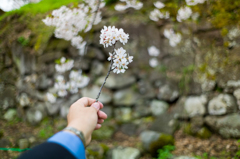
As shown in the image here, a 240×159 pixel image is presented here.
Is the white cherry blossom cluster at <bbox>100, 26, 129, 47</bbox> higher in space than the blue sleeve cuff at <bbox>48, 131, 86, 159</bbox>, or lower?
higher

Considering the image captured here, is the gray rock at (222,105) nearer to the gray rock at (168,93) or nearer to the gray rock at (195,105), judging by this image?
the gray rock at (195,105)

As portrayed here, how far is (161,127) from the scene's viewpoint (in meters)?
2.93

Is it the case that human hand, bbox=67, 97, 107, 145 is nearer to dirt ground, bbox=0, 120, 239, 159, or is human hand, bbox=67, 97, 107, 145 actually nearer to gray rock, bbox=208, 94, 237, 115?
dirt ground, bbox=0, 120, 239, 159

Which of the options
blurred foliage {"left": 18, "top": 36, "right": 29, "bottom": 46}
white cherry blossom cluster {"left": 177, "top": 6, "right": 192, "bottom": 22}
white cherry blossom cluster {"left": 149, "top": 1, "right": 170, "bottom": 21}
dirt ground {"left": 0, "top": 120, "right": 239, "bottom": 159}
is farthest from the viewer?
blurred foliage {"left": 18, "top": 36, "right": 29, "bottom": 46}

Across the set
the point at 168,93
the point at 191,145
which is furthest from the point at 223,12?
the point at 191,145

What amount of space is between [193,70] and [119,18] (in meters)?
1.98

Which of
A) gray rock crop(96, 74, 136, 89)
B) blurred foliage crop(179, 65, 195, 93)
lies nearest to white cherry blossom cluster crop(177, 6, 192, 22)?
blurred foliage crop(179, 65, 195, 93)

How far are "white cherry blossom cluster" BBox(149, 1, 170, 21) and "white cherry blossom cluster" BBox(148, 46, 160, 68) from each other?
0.68 m

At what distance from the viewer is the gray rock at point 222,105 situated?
2.60 m

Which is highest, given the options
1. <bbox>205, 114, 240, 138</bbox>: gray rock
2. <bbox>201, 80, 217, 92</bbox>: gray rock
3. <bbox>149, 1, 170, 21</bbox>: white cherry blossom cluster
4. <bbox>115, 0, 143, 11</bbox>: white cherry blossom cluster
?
<bbox>115, 0, 143, 11</bbox>: white cherry blossom cluster

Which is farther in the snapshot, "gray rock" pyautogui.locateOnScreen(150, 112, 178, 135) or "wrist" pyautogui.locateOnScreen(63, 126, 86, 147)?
"gray rock" pyautogui.locateOnScreen(150, 112, 178, 135)

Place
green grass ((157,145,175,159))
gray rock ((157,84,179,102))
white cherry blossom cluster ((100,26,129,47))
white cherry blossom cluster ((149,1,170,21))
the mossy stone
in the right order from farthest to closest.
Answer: white cherry blossom cluster ((149,1,170,21)) → gray rock ((157,84,179,102)) → the mossy stone → green grass ((157,145,175,159)) → white cherry blossom cluster ((100,26,129,47))

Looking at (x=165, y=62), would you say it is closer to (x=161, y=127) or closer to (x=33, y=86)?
(x=161, y=127)

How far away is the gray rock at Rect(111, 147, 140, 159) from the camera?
259cm
